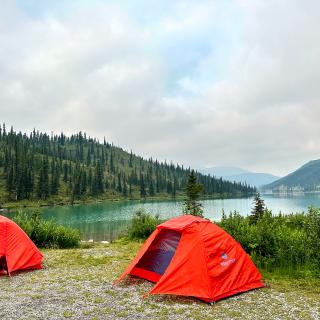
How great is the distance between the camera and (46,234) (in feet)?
66.2

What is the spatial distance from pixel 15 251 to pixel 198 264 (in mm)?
7477

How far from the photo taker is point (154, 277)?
38.2 feet

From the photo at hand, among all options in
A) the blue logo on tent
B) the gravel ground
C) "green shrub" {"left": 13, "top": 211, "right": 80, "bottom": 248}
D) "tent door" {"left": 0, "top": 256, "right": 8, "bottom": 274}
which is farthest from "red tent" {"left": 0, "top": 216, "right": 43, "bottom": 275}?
the blue logo on tent

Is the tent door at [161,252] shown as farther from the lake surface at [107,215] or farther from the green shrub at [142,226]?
the green shrub at [142,226]

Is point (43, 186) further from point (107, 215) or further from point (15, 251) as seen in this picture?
point (15, 251)

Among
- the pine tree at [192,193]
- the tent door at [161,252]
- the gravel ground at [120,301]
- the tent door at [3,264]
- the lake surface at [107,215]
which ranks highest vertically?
the pine tree at [192,193]

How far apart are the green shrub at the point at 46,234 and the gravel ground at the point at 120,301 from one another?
284 inches

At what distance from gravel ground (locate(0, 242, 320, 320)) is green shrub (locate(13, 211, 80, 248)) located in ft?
23.6

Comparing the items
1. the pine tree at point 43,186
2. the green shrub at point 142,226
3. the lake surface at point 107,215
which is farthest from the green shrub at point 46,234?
the pine tree at point 43,186

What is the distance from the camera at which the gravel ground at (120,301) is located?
27.5ft

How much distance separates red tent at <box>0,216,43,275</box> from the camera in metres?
12.9

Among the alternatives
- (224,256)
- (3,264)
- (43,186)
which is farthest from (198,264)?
(43,186)

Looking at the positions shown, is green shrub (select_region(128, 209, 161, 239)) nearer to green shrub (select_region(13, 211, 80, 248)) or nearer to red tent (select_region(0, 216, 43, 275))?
green shrub (select_region(13, 211, 80, 248))

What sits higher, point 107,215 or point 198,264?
point 198,264
